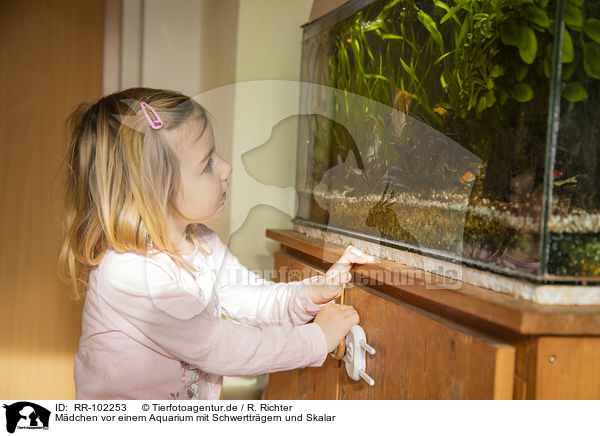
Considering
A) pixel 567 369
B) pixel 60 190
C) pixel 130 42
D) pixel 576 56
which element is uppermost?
pixel 130 42

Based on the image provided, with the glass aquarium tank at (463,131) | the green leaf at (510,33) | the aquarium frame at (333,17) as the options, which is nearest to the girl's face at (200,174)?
the glass aquarium tank at (463,131)

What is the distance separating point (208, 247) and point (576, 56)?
19.1 inches

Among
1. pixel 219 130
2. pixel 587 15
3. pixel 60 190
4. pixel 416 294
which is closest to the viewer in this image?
pixel 587 15

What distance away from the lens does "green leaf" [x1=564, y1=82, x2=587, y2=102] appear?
1.02 feet

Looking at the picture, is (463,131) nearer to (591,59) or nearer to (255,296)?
(591,59)

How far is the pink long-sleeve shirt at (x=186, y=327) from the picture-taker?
21.4 inches

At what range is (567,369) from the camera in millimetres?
315

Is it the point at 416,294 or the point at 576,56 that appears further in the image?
the point at 416,294

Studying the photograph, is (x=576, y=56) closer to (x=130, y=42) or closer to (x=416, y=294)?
(x=416, y=294)

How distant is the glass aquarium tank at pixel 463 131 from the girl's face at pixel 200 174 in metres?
0.13

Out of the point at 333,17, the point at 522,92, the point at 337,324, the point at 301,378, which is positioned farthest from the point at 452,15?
the point at 301,378
